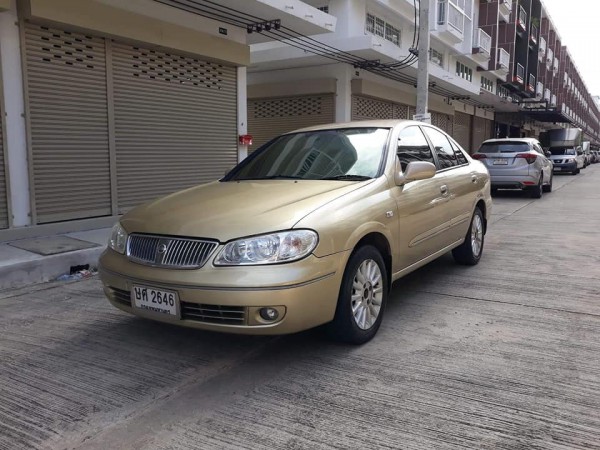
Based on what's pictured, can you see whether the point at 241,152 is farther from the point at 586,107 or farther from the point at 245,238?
the point at 586,107

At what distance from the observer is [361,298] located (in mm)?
3684

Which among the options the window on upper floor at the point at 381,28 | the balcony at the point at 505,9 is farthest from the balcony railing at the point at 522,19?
the window on upper floor at the point at 381,28

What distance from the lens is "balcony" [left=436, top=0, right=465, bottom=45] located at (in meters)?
19.9

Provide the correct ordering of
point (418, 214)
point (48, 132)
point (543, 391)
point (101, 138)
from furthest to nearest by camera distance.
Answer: point (101, 138)
point (48, 132)
point (418, 214)
point (543, 391)

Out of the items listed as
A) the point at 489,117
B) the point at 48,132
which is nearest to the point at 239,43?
the point at 48,132

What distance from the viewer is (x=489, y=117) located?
105ft

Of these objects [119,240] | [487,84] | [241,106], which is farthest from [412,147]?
[487,84]

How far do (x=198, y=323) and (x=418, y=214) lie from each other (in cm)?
214

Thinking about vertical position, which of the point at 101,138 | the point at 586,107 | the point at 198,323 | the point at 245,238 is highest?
the point at 586,107

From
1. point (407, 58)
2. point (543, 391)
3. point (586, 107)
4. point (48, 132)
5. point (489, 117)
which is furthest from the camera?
point (586, 107)

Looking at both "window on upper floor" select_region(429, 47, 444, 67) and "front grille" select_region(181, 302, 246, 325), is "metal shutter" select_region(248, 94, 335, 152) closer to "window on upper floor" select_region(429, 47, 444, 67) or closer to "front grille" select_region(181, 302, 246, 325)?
"window on upper floor" select_region(429, 47, 444, 67)

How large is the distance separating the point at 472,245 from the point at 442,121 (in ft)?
61.7

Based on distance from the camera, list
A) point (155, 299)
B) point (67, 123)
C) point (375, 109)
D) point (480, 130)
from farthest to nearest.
Answer: point (480, 130)
point (375, 109)
point (67, 123)
point (155, 299)

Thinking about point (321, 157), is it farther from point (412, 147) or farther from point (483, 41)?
point (483, 41)
